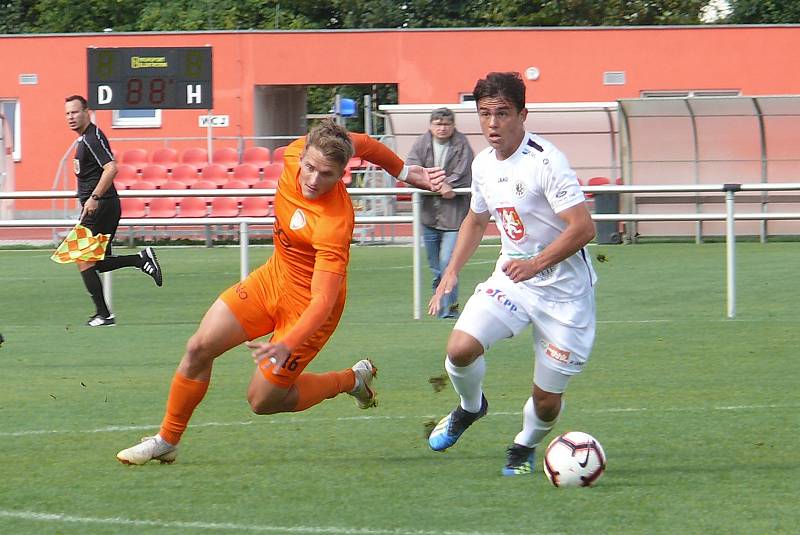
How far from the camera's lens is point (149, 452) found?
638 cm

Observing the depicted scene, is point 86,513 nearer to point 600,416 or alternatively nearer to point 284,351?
point 284,351

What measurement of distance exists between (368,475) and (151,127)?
2567 centimetres

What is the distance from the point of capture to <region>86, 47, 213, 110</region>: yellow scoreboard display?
2469 cm

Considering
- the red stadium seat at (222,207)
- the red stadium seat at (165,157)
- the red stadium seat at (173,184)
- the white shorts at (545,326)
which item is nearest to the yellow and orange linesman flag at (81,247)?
the white shorts at (545,326)

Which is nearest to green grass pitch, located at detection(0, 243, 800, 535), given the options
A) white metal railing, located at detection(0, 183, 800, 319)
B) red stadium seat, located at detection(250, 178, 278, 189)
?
white metal railing, located at detection(0, 183, 800, 319)

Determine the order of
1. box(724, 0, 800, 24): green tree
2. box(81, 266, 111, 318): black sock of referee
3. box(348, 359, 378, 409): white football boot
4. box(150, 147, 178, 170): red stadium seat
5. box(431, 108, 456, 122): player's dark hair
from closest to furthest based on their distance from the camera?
box(348, 359, 378, 409): white football boot < box(81, 266, 111, 318): black sock of referee < box(431, 108, 456, 122): player's dark hair < box(150, 147, 178, 170): red stadium seat < box(724, 0, 800, 24): green tree

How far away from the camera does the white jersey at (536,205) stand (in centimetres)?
595

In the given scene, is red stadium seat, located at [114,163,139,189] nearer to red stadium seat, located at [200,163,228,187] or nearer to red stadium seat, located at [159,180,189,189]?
red stadium seat, located at [159,180,189,189]

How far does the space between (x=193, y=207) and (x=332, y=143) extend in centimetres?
1923

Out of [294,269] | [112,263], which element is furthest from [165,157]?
[294,269]

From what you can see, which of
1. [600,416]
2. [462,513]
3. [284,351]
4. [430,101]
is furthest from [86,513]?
[430,101]

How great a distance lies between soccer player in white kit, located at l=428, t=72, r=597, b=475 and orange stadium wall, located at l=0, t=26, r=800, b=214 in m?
24.3

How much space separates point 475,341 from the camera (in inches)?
238

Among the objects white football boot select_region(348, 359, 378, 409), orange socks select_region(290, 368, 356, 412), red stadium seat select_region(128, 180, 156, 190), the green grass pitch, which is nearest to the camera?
the green grass pitch
